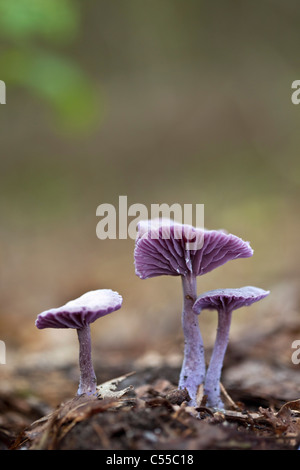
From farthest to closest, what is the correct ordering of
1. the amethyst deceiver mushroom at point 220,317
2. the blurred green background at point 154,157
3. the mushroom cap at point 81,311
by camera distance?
1. the blurred green background at point 154,157
2. the amethyst deceiver mushroom at point 220,317
3. the mushroom cap at point 81,311

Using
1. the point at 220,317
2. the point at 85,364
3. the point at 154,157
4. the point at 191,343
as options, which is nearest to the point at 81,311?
the point at 85,364

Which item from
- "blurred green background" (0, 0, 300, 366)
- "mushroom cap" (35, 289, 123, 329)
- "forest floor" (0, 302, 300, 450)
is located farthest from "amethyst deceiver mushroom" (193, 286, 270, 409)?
"blurred green background" (0, 0, 300, 366)

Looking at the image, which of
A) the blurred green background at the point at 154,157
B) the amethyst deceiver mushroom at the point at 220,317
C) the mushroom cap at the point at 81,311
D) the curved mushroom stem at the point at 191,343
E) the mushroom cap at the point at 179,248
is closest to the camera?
the mushroom cap at the point at 81,311

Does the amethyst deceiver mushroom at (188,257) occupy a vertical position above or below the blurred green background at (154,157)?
below

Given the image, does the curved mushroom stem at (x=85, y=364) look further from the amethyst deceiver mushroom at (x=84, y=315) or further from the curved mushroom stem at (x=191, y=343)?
the curved mushroom stem at (x=191, y=343)

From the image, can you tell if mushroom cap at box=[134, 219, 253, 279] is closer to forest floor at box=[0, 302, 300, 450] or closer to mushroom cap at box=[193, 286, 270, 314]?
mushroom cap at box=[193, 286, 270, 314]

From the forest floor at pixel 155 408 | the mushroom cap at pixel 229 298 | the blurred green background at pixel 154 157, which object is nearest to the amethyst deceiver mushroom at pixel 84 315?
the forest floor at pixel 155 408
